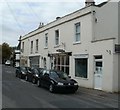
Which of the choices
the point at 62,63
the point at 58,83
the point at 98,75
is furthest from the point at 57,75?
the point at 62,63

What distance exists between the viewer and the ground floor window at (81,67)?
23.8 m

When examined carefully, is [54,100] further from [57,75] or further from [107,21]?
[107,21]

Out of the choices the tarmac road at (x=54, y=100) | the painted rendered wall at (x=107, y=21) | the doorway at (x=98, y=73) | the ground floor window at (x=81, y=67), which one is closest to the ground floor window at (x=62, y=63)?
the ground floor window at (x=81, y=67)

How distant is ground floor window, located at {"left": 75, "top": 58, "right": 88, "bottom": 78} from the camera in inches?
936

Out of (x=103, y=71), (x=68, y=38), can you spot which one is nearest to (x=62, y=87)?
(x=103, y=71)

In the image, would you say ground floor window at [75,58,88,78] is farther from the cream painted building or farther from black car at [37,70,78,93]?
black car at [37,70,78,93]

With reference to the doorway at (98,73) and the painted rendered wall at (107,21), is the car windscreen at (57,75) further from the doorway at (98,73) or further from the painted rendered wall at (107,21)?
the painted rendered wall at (107,21)

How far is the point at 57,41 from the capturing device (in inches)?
1205

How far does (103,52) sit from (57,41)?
1052 centimetres

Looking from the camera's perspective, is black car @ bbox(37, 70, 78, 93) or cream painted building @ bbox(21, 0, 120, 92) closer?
black car @ bbox(37, 70, 78, 93)

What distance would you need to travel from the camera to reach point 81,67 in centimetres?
2455

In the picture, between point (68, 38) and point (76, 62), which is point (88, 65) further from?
point (68, 38)

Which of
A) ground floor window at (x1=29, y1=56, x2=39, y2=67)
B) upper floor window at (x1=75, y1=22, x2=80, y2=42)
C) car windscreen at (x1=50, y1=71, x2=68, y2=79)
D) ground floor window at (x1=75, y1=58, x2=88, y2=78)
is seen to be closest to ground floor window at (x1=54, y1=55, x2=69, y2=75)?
ground floor window at (x1=75, y1=58, x2=88, y2=78)

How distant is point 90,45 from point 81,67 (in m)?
2.66
